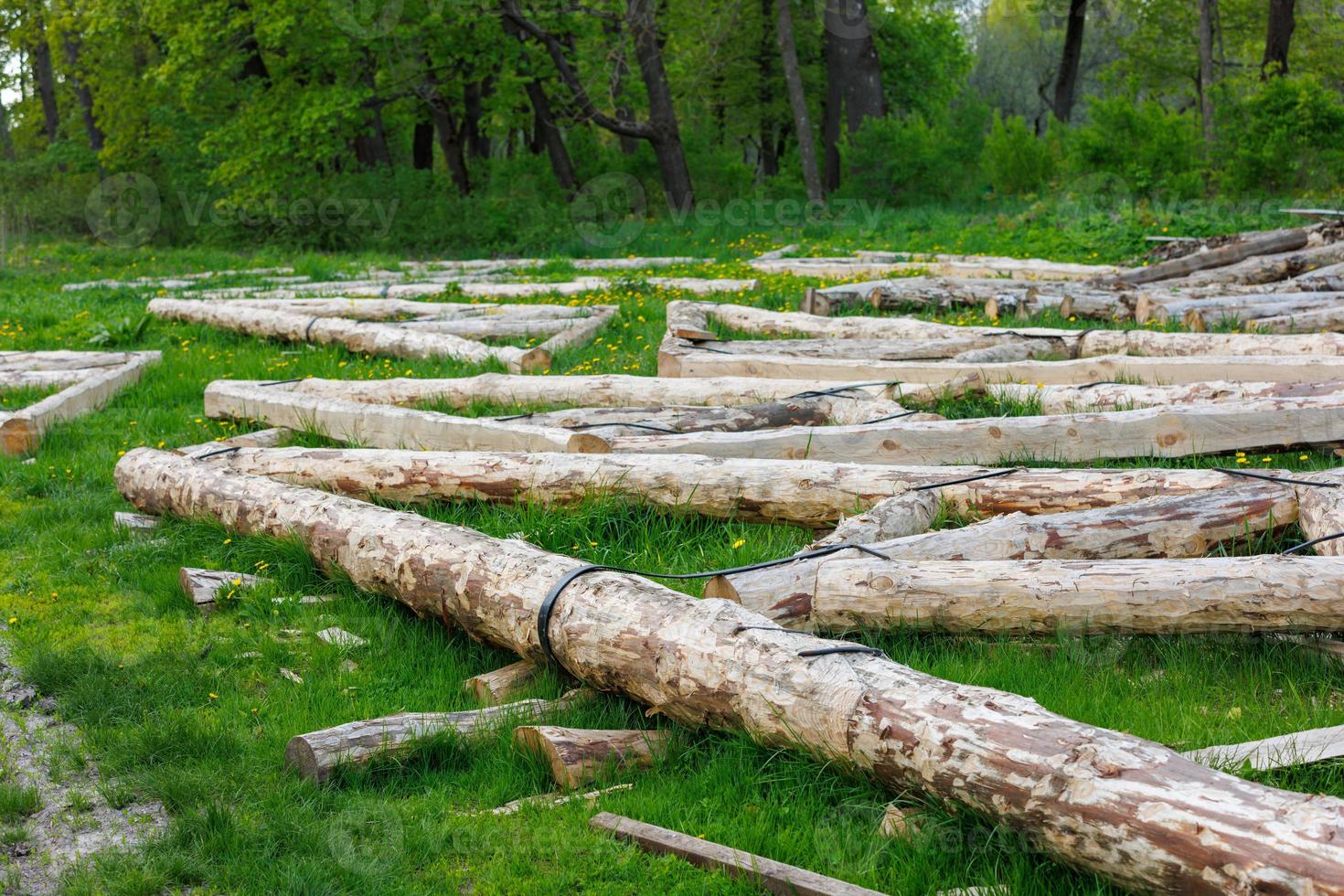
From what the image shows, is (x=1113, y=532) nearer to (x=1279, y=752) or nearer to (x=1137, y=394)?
→ (x=1279, y=752)

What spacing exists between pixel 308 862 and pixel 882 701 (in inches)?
70.3

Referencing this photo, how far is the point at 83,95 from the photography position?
34.8 m

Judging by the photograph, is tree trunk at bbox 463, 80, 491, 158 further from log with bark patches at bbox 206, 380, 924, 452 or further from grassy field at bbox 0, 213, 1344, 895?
grassy field at bbox 0, 213, 1344, 895

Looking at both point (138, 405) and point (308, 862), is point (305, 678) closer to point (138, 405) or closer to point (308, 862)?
point (308, 862)

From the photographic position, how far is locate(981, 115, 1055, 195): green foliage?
24.0 meters

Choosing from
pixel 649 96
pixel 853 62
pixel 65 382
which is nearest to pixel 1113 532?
pixel 65 382

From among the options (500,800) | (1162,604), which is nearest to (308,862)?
(500,800)

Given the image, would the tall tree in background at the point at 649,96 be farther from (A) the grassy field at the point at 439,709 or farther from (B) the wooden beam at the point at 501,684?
(B) the wooden beam at the point at 501,684

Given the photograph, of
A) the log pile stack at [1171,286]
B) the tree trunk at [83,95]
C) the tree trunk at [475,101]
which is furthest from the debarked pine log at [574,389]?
the tree trunk at [83,95]

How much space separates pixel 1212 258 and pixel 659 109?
47.6 feet

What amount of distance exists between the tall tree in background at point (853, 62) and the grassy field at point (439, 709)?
22154mm

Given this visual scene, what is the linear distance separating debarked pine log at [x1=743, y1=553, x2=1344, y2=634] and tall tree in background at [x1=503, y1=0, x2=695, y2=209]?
20.8 m

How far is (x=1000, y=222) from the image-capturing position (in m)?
18.8

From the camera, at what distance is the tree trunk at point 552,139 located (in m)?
26.1
